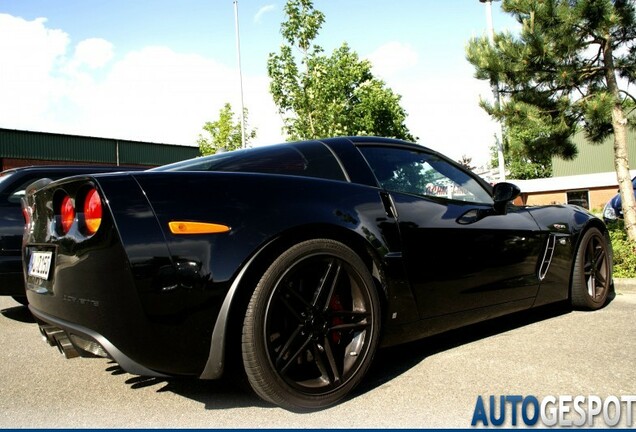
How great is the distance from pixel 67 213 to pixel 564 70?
6907mm

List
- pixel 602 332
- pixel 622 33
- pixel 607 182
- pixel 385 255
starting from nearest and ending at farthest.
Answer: pixel 385 255 < pixel 602 332 < pixel 622 33 < pixel 607 182

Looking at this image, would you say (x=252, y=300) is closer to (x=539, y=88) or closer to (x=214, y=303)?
(x=214, y=303)

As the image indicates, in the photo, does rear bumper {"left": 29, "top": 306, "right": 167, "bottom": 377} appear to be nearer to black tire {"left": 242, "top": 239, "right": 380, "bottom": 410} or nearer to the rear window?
→ black tire {"left": 242, "top": 239, "right": 380, "bottom": 410}

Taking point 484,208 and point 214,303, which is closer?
point 214,303

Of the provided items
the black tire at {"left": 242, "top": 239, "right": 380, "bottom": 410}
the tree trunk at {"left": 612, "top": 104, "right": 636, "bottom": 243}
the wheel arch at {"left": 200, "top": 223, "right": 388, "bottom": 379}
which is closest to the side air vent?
the black tire at {"left": 242, "top": 239, "right": 380, "bottom": 410}

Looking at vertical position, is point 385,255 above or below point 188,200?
below

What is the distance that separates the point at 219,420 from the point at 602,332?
2.68 m

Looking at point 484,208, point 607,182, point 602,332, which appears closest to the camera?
point 484,208

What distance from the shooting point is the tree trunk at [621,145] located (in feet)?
23.8

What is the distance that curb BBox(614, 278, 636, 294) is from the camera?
5.30 meters

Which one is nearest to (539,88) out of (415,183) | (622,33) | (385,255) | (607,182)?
(622,33)

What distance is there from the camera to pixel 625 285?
536cm

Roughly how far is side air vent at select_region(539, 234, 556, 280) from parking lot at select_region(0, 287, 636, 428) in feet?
1.32

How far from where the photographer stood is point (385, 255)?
2.57 meters
